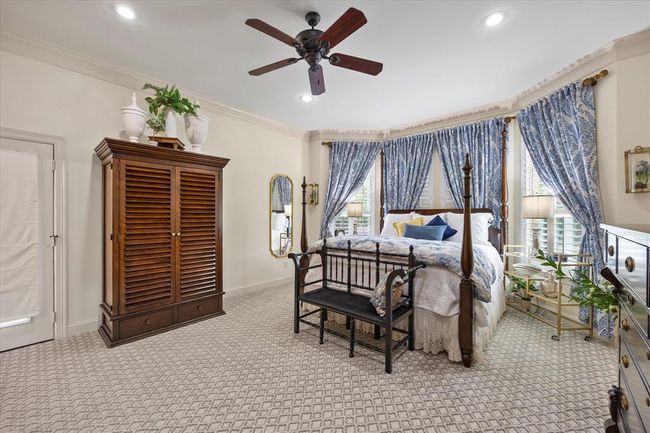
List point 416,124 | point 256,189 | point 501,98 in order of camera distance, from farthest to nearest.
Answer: point 416,124 → point 256,189 → point 501,98

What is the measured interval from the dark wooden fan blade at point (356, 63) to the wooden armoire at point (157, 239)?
1963 mm

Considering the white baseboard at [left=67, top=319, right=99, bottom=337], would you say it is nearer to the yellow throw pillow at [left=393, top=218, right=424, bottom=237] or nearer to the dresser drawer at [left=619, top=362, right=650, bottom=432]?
the yellow throw pillow at [left=393, top=218, right=424, bottom=237]

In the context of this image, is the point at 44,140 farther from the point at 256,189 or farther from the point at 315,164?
the point at 315,164

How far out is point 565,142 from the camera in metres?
3.14

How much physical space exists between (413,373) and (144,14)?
12.1 feet

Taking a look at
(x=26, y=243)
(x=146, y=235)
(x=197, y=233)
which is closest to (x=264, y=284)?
(x=197, y=233)

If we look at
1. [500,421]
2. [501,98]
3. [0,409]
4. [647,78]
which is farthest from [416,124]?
[0,409]

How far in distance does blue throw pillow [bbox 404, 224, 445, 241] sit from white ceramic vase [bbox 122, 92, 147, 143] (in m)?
3.58

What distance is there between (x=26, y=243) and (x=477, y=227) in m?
5.20

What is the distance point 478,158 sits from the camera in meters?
4.25

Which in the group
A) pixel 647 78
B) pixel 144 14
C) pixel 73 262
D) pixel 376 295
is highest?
pixel 144 14

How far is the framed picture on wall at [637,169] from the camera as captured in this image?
99.7 inches

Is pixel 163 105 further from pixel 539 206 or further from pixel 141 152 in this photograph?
pixel 539 206

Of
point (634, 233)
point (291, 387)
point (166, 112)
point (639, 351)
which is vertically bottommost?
point (291, 387)
